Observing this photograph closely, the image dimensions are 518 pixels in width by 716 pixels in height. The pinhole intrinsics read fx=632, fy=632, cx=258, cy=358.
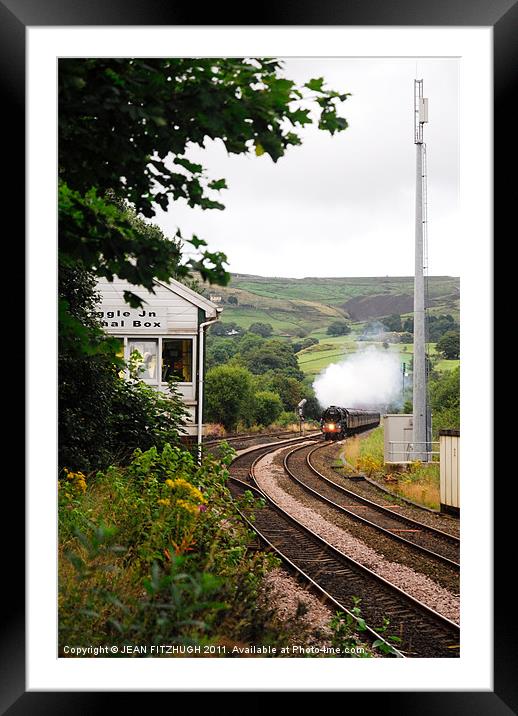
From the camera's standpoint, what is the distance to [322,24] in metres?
2.63

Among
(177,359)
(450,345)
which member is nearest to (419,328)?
(450,345)

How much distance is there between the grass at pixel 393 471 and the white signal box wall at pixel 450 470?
0.37 feet

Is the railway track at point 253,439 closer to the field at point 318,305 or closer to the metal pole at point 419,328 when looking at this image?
the field at point 318,305

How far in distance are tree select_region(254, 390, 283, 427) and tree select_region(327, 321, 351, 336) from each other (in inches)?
17.6

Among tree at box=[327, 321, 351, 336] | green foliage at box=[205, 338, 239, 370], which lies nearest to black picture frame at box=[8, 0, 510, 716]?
tree at box=[327, 321, 351, 336]

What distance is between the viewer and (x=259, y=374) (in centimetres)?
329

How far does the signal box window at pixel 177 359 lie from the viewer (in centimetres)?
337

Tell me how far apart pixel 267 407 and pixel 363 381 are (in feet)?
1.73

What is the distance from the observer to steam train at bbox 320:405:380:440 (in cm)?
331
